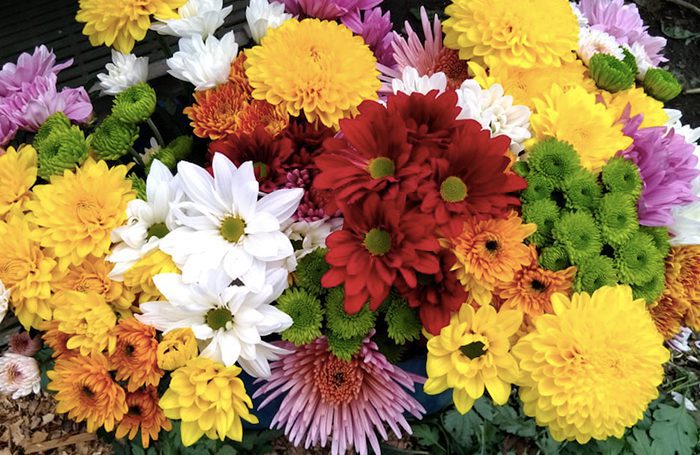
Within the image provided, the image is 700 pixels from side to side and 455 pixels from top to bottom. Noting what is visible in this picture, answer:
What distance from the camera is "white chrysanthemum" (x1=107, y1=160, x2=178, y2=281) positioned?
90cm

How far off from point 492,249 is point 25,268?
0.74 meters

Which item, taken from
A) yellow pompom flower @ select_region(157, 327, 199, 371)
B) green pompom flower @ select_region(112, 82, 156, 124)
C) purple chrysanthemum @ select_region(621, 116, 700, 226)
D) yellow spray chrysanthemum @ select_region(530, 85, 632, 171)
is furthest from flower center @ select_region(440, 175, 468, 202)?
green pompom flower @ select_region(112, 82, 156, 124)

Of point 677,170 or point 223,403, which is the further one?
point 677,170

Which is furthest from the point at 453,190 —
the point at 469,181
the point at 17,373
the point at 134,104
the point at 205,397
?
the point at 17,373

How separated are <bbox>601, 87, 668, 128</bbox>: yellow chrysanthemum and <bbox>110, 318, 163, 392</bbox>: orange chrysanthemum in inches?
34.7

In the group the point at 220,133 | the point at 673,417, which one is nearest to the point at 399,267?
the point at 220,133

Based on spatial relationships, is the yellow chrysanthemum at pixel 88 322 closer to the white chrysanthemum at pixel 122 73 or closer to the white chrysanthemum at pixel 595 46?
the white chrysanthemum at pixel 122 73

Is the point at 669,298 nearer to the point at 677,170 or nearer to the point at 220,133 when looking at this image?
the point at 677,170

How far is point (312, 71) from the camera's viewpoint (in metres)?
0.94

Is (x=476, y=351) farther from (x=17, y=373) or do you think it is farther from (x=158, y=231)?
(x=17, y=373)

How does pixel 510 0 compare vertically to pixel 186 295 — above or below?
above

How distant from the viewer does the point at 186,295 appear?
831mm

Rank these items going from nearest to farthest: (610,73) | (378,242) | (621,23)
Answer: (378,242) < (610,73) < (621,23)

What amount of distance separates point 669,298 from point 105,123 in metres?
1.03
